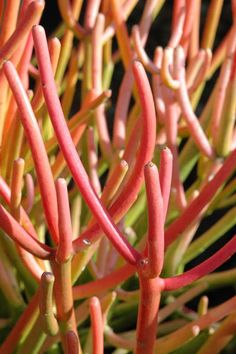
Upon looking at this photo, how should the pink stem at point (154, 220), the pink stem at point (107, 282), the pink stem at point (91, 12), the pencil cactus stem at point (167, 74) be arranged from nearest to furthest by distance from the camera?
the pink stem at point (154, 220) < the pink stem at point (107, 282) < the pencil cactus stem at point (167, 74) < the pink stem at point (91, 12)

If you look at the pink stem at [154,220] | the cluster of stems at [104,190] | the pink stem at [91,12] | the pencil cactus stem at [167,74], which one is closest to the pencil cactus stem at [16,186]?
the cluster of stems at [104,190]

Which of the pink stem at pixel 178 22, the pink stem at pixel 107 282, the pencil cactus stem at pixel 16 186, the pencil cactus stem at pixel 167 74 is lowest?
the pink stem at pixel 107 282

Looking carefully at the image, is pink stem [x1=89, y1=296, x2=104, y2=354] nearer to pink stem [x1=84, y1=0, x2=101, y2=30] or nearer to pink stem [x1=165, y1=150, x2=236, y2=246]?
pink stem [x1=165, y1=150, x2=236, y2=246]

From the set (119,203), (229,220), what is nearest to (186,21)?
(229,220)

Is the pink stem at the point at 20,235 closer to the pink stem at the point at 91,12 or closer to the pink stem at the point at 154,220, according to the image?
the pink stem at the point at 154,220

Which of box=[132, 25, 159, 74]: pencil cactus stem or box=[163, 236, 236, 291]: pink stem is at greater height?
box=[132, 25, 159, 74]: pencil cactus stem

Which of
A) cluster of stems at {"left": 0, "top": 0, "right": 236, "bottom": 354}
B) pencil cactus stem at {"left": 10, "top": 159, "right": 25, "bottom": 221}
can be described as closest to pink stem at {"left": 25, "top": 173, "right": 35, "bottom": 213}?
cluster of stems at {"left": 0, "top": 0, "right": 236, "bottom": 354}
